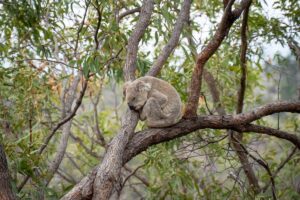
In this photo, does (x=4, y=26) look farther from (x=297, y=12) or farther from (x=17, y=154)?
(x=297, y=12)

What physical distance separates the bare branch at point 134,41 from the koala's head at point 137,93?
87 millimetres

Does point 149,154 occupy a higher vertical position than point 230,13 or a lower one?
lower

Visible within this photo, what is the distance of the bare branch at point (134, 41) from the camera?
4.32 meters

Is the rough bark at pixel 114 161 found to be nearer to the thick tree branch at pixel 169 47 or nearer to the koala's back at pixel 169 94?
the thick tree branch at pixel 169 47

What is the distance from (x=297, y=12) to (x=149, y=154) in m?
2.83

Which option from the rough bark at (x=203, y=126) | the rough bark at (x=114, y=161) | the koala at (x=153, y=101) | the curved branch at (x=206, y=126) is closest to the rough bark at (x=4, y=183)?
the rough bark at (x=114, y=161)

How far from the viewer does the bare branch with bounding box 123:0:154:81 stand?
4.32 m

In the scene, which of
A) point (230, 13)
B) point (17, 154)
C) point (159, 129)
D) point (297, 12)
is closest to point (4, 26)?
point (17, 154)

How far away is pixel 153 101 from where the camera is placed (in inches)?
185

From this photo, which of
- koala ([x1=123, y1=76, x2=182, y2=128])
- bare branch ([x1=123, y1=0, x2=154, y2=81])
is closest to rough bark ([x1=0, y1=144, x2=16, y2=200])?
koala ([x1=123, y1=76, x2=182, y2=128])

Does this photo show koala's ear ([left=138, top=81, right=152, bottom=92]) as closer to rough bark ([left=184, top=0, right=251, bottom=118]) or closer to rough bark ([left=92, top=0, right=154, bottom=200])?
rough bark ([left=92, top=0, right=154, bottom=200])

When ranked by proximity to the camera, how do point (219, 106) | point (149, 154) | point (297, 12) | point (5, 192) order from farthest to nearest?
point (219, 106) → point (297, 12) → point (149, 154) → point (5, 192)

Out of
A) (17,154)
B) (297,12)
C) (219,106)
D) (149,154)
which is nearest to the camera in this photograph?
(17,154)

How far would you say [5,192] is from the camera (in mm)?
3240
